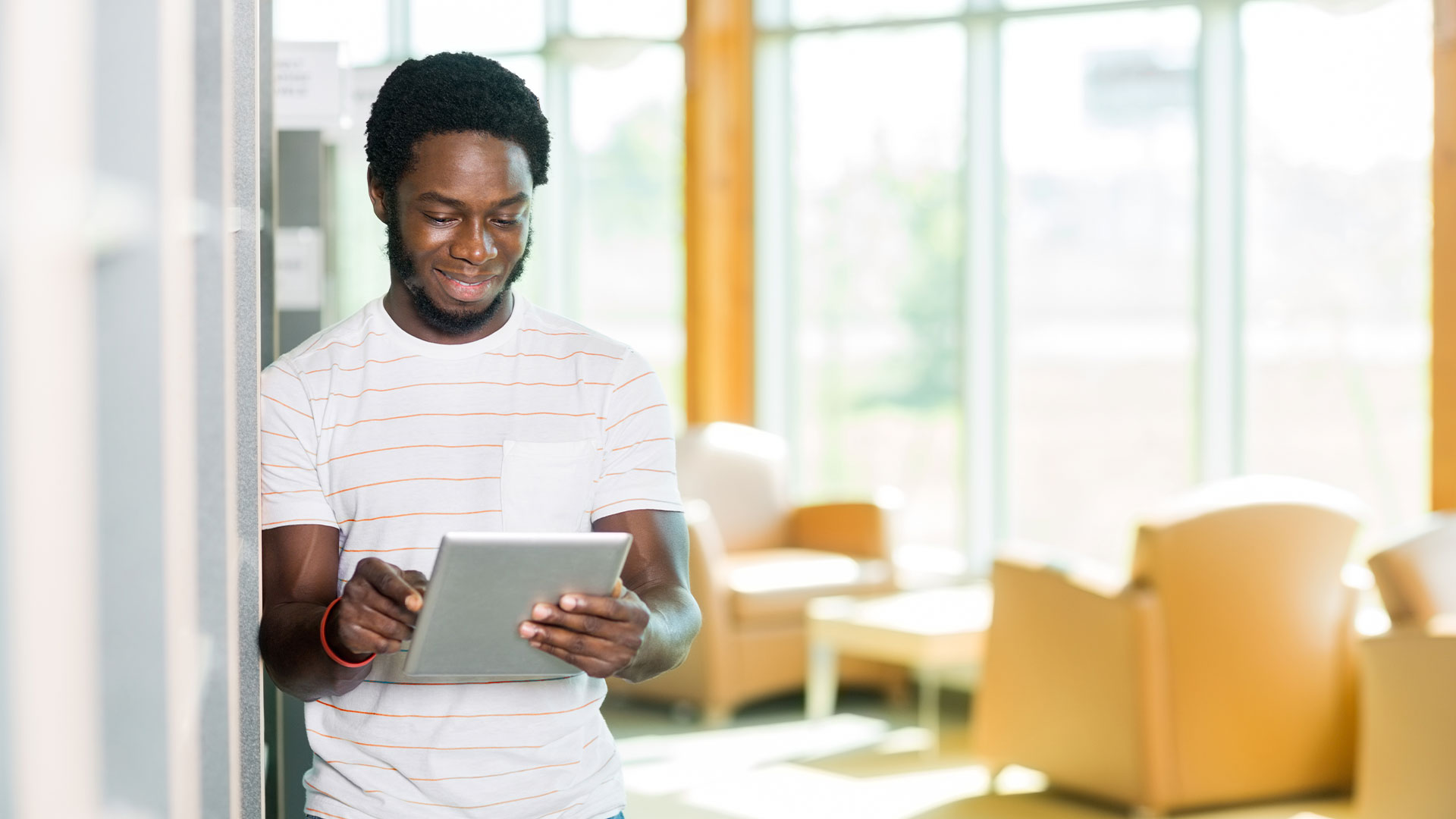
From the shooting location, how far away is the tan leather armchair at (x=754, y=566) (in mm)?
5121

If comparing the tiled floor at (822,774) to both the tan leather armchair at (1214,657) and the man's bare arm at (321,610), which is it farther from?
the man's bare arm at (321,610)

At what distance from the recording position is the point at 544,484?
140 cm

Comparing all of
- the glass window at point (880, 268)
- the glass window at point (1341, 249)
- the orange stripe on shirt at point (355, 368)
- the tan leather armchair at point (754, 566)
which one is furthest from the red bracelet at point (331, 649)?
the glass window at point (880, 268)

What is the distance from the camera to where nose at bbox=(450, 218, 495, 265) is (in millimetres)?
1393

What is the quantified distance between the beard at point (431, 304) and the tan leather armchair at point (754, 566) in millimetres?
3328

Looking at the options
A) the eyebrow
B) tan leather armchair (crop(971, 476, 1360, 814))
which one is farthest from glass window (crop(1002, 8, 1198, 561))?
the eyebrow

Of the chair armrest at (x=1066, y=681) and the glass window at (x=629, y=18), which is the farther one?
the glass window at (x=629, y=18)

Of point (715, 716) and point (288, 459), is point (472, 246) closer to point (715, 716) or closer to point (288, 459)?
point (288, 459)

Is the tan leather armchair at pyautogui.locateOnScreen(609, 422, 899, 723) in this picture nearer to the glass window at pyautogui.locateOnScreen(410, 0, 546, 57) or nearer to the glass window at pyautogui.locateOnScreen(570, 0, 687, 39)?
the glass window at pyautogui.locateOnScreen(570, 0, 687, 39)

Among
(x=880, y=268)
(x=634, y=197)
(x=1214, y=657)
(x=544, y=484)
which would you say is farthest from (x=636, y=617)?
(x=634, y=197)

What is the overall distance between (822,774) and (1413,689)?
5.59 feet

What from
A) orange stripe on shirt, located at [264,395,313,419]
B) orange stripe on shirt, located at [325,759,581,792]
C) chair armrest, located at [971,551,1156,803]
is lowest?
chair armrest, located at [971,551,1156,803]

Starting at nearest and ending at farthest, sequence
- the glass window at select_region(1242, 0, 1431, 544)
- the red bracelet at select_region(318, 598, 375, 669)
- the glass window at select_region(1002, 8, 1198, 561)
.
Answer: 1. the red bracelet at select_region(318, 598, 375, 669)
2. the glass window at select_region(1242, 0, 1431, 544)
3. the glass window at select_region(1002, 8, 1198, 561)

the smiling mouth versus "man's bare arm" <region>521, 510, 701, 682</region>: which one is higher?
the smiling mouth
